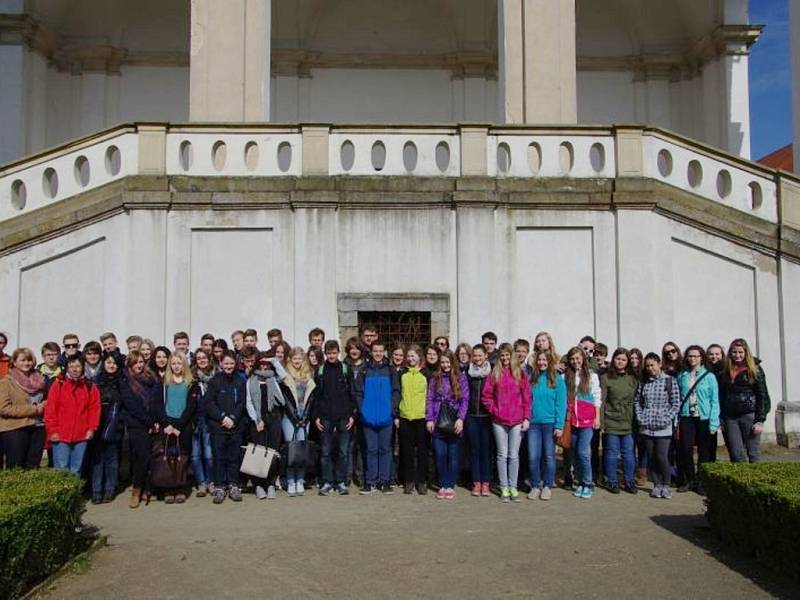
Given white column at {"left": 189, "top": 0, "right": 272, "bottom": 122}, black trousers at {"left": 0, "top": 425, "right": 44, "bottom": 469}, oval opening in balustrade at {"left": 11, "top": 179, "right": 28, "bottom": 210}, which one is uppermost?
white column at {"left": 189, "top": 0, "right": 272, "bottom": 122}

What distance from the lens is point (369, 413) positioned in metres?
8.47

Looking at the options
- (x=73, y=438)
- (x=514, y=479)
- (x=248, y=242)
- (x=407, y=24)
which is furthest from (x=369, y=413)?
(x=407, y=24)

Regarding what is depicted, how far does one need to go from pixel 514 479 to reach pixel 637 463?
1.87 metres

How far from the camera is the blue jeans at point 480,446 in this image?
845cm

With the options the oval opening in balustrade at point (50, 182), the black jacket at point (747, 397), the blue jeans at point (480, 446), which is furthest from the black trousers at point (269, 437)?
the oval opening in balustrade at point (50, 182)

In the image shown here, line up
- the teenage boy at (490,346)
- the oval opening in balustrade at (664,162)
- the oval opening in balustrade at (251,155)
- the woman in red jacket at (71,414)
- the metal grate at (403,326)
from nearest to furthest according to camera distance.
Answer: the woman in red jacket at (71,414), the teenage boy at (490,346), the metal grate at (403,326), the oval opening in balustrade at (251,155), the oval opening in balustrade at (664,162)

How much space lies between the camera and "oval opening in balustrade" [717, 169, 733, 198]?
11.4 meters

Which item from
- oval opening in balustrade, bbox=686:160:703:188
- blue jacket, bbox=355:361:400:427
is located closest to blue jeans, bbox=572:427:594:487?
blue jacket, bbox=355:361:400:427

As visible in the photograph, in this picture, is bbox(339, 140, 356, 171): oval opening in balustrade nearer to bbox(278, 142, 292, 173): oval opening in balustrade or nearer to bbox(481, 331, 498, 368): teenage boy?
bbox(278, 142, 292, 173): oval opening in balustrade

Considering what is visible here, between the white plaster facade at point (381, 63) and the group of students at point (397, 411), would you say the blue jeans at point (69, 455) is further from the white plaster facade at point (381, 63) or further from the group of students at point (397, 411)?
the white plaster facade at point (381, 63)

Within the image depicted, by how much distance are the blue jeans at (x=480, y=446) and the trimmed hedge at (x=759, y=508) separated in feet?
7.49

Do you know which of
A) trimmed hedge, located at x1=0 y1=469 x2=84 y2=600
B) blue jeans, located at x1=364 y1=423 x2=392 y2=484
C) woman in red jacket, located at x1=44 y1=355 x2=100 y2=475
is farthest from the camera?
blue jeans, located at x1=364 y1=423 x2=392 y2=484

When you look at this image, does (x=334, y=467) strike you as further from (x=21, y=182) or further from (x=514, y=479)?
(x=21, y=182)

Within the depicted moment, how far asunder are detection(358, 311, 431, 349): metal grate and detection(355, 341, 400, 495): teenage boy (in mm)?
2294
